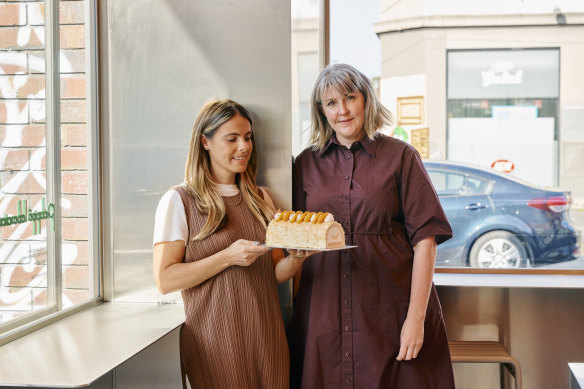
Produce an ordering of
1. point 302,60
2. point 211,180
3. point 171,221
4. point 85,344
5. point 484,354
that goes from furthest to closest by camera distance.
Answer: point 484,354 → point 302,60 → point 211,180 → point 171,221 → point 85,344

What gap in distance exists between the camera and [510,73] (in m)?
3.59

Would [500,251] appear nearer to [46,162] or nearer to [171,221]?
[171,221]

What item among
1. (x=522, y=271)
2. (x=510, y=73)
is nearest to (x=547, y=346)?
(x=522, y=271)

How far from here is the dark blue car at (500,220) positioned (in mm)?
3551

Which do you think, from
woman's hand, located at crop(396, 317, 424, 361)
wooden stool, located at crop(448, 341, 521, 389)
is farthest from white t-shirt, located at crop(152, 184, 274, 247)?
wooden stool, located at crop(448, 341, 521, 389)

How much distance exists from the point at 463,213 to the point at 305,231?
1790 millimetres

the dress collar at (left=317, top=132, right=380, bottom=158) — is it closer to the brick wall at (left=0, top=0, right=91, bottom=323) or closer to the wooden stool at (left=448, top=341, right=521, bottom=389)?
the brick wall at (left=0, top=0, right=91, bottom=323)

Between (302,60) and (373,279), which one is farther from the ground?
(302,60)

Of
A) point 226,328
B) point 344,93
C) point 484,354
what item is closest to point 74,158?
point 226,328

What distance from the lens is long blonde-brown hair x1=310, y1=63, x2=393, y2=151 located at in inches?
86.6

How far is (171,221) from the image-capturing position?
2.13 m

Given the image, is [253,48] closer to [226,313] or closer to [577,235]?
[226,313]

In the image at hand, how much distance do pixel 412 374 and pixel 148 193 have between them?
1.20m

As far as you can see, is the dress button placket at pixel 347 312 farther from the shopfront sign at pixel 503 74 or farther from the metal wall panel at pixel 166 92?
the shopfront sign at pixel 503 74
